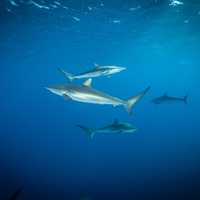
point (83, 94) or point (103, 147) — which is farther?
point (103, 147)

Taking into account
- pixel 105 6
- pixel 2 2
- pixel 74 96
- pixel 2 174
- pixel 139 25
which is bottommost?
pixel 2 174

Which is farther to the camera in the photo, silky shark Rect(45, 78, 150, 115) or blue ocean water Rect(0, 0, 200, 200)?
blue ocean water Rect(0, 0, 200, 200)

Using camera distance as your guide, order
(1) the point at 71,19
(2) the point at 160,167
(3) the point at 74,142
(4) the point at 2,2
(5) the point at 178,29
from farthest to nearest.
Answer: (3) the point at 74,142 < (5) the point at 178,29 < (2) the point at 160,167 < (1) the point at 71,19 < (4) the point at 2,2

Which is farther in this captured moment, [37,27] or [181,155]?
[181,155]

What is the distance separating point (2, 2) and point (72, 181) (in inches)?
647

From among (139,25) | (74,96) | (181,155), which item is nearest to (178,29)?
(139,25)

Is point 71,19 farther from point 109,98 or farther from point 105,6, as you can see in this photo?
point 109,98

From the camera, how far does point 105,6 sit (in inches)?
637

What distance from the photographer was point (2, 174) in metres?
21.0

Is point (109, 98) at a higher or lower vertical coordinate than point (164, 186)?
higher

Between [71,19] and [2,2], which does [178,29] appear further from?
[2,2]

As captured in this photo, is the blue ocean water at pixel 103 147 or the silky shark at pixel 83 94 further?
the blue ocean water at pixel 103 147

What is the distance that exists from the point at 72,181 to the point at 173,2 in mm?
17803

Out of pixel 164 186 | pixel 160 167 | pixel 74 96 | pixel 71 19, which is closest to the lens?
pixel 74 96
